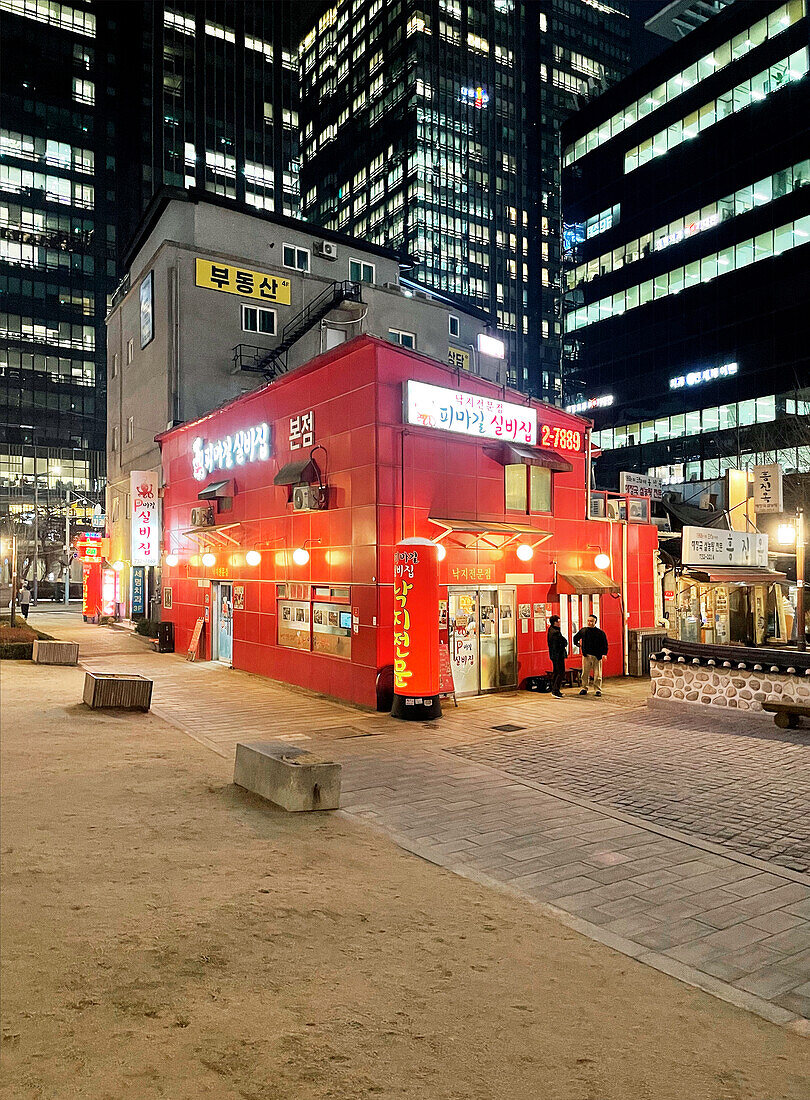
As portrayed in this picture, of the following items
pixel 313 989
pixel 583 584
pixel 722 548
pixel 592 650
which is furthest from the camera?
pixel 722 548

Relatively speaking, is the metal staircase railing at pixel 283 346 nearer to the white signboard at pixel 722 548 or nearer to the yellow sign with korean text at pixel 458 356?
the yellow sign with korean text at pixel 458 356

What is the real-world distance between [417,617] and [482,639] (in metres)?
3.58

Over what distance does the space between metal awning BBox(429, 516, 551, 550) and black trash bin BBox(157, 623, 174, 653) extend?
47.4 ft

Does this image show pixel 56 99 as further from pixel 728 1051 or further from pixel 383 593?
pixel 728 1051

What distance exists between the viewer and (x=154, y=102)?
306 feet

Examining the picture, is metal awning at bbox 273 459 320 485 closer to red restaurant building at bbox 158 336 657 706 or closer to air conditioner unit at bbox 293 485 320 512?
red restaurant building at bbox 158 336 657 706

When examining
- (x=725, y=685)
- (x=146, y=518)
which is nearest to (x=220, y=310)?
(x=146, y=518)

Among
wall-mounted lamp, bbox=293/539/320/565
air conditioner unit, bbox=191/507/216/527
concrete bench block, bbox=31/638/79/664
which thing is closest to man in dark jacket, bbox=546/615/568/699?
wall-mounted lamp, bbox=293/539/320/565

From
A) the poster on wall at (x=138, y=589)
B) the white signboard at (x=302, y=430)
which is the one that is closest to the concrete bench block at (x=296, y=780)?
the white signboard at (x=302, y=430)

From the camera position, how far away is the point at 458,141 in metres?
108

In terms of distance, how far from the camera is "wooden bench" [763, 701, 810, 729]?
13.7 metres

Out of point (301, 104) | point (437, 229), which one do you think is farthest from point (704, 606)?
point (301, 104)

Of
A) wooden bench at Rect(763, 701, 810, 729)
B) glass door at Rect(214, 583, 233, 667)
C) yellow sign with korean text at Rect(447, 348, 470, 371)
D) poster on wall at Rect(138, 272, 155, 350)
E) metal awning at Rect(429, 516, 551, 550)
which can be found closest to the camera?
wooden bench at Rect(763, 701, 810, 729)

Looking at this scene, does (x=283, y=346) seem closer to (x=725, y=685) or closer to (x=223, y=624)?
(x=223, y=624)
